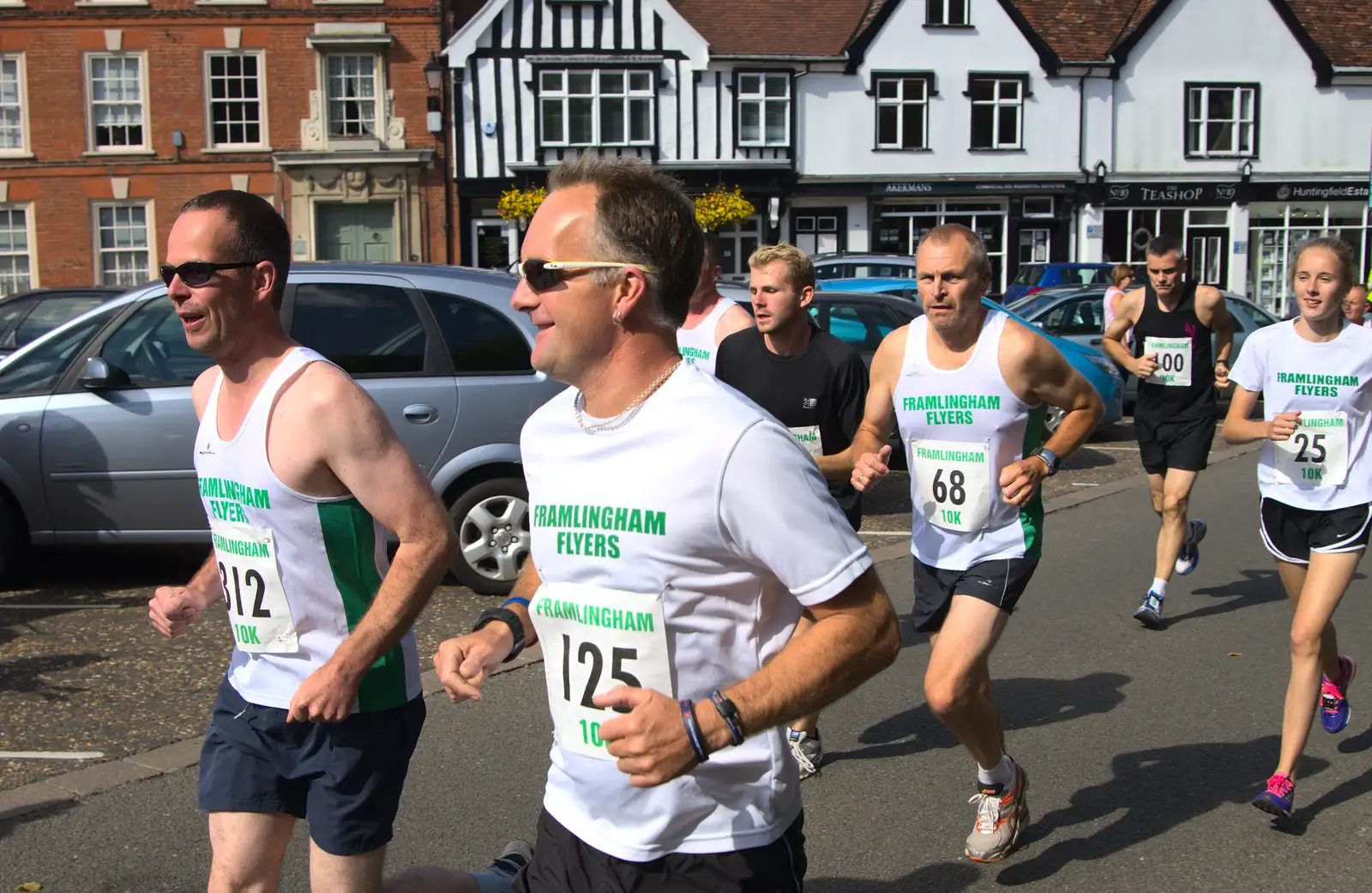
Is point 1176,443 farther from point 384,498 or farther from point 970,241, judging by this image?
point 384,498

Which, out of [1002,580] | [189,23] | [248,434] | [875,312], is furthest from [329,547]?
[189,23]

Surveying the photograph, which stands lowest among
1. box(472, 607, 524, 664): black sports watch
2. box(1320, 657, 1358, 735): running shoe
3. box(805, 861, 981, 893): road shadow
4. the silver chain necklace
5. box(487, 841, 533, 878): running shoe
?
box(805, 861, 981, 893): road shadow

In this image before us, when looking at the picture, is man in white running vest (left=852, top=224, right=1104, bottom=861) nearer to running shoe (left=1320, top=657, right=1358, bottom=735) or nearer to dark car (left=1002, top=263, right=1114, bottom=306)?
running shoe (left=1320, top=657, right=1358, bottom=735)

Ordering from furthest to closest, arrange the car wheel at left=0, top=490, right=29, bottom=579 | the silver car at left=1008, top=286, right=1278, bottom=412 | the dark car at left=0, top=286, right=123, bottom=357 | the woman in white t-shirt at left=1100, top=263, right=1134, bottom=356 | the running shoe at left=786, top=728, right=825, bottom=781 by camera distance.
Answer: the silver car at left=1008, top=286, right=1278, bottom=412
the woman in white t-shirt at left=1100, top=263, right=1134, bottom=356
the dark car at left=0, top=286, right=123, bottom=357
the car wheel at left=0, top=490, right=29, bottom=579
the running shoe at left=786, top=728, right=825, bottom=781

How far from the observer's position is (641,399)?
91.6 inches

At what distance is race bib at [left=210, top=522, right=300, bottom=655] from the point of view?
302 centimetres

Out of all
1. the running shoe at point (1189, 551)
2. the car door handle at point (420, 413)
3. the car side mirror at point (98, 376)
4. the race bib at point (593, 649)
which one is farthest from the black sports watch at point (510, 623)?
the running shoe at point (1189, 551)

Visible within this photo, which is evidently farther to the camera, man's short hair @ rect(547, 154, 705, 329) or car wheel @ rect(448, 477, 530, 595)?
car wheel @ rect(448, 477, 530, 595)

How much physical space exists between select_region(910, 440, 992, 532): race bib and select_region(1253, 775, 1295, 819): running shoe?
1.33 metres

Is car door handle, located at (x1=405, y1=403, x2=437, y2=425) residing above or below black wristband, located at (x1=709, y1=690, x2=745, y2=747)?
above

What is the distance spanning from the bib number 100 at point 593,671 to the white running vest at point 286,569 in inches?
27.8

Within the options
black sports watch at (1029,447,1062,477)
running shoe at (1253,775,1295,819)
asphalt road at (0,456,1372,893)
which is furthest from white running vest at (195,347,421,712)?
running shoe at (1253,775,1295,819)

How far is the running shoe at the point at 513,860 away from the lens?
3.59m

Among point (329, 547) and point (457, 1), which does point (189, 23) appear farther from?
point (329, 547)
